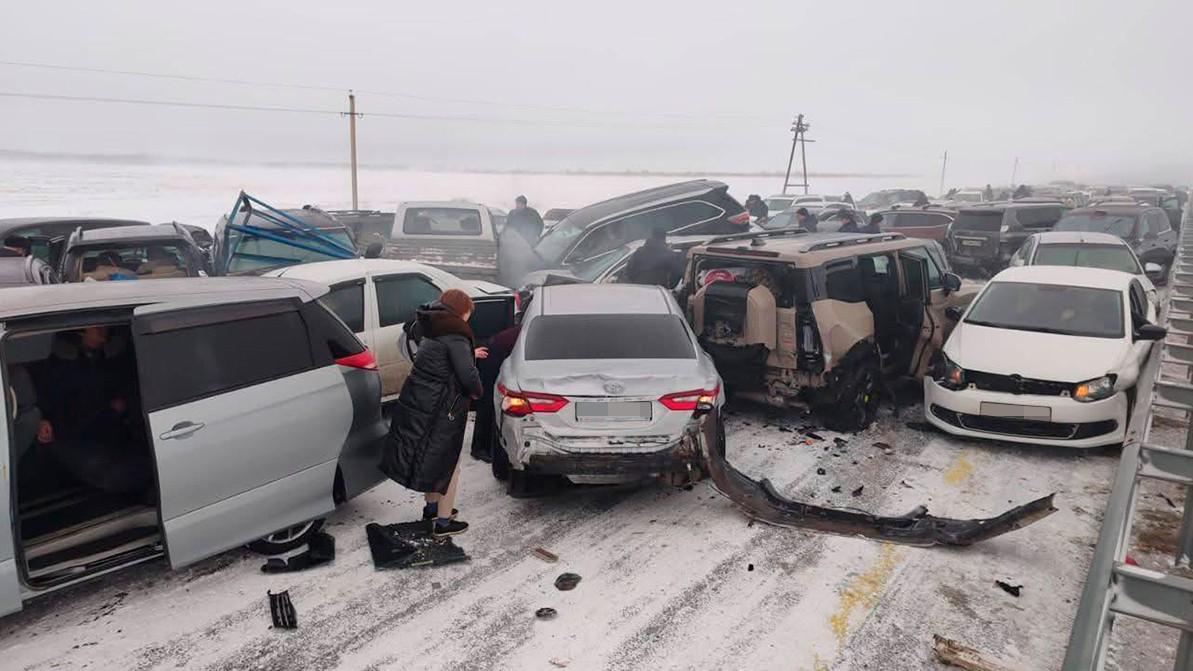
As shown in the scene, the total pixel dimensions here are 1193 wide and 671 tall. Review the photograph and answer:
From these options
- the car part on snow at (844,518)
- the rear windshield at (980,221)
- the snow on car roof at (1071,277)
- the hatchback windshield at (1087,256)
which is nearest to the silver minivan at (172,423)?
the car part on snow at (844,518)

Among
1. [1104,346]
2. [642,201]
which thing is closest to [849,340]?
[1104,346]

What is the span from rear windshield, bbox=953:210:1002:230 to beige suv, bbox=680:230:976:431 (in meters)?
10.3

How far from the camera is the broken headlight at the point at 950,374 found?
23.3 ft

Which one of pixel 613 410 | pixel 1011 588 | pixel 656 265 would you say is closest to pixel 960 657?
pixel 1011 588

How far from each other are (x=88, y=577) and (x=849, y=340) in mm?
6167

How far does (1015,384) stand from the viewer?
6.80 m

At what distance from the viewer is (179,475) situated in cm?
407

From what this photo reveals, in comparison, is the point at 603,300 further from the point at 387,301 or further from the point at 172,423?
the point at 172,423

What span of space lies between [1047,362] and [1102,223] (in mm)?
11179

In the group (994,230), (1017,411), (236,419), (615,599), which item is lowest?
(615,599)

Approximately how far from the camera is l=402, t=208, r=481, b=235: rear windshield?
14117 millimetres

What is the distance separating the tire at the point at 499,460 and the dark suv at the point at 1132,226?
14220 mm

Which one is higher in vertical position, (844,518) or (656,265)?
(656,265)

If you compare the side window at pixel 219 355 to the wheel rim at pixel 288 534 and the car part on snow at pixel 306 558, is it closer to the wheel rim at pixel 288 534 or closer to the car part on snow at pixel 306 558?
the wheel rim at pixel 288 534
